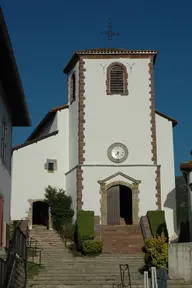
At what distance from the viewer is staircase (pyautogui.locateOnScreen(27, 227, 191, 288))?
21438mm

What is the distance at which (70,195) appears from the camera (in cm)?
3406

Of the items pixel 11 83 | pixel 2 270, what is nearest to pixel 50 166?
pixel 11 83

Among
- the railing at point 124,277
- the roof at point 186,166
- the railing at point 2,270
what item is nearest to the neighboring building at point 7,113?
the railing at point 124,277

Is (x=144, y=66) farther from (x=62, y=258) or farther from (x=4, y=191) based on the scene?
(x=4, y=191)

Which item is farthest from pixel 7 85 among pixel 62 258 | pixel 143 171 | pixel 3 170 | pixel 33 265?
pixel 143 171

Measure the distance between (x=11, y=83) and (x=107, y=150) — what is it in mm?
17597

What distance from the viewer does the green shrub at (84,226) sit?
29.2 metres

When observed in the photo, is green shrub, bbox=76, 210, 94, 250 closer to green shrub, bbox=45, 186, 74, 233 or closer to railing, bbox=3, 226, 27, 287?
green shrub, bbox=45, 186, 74, 233

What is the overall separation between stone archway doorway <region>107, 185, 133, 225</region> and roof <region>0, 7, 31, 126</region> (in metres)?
13.3

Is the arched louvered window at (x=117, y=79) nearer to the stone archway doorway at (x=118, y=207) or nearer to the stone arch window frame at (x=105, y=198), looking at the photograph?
the stone arch window frame at (x=105, y=198)

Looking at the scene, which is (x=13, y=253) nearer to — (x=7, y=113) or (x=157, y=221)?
(x=7, y=113)

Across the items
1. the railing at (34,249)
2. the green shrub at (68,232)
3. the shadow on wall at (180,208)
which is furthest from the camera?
the shadow on wall at (180,208)

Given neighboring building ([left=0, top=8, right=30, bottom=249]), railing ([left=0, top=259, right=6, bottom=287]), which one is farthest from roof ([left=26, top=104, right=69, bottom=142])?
railing ([left=0, top=259, right=6, bottom=287])

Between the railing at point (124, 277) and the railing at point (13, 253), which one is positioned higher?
the railing at point (13, 253)
